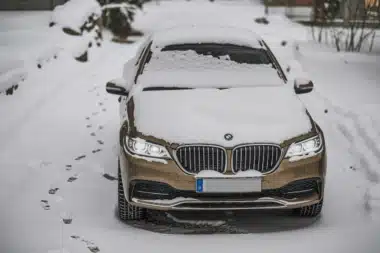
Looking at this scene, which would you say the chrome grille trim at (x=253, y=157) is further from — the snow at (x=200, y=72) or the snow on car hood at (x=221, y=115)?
the snow at (x=200, y=72)

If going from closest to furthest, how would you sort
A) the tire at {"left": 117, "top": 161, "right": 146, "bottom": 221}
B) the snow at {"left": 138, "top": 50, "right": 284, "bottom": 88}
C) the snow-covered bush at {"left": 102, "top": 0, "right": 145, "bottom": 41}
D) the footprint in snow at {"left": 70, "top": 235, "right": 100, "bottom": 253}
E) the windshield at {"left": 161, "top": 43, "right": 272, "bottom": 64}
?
the footprint in snow at {"left": 70, "top": 235, "right": 100, "bottom": 253}, the tire at {"left": 117, "top": 161, "right": 146, "bottom": 221}, the snow at {"left": 138, "top": 50, "right": 284, "bottom": 88}, the windshield at {"left": 161, "top": 43, "right": 272, "bottom": 64}, the snow-covered bush at {"left": 102, "top": 0, "right": 145, "bottom": 41}

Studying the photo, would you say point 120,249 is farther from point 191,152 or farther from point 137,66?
point 137,66

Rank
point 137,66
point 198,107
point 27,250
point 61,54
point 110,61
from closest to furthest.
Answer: point 27,250 → point 198,107 → point 137,66 → point 61,54 → point 110,61

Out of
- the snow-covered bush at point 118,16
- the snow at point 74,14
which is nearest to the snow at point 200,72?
the snow at point 74,14

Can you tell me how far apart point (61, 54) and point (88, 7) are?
4.24 meters

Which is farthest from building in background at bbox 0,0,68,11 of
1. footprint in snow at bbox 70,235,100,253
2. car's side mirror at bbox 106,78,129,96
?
footprint in snow at bbox 70,235,100,253

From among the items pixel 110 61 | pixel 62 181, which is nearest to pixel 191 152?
pixel 62 181

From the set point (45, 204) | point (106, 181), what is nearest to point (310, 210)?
point (106, 181)

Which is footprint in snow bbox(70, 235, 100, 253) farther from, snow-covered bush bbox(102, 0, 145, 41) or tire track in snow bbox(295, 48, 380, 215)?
snow-covered bush bbox(102, 0, 145, 41)

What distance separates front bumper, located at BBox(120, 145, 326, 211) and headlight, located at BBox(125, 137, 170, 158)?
2.1 inches

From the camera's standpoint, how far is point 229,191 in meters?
4.47

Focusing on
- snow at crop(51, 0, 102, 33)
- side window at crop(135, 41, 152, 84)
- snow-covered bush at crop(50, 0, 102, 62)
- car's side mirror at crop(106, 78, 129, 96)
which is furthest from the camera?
snow at crop(51, 0, 102, 33)

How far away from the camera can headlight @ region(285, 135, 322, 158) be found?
460cm

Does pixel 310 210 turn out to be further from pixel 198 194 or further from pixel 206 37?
pixel 206 37
